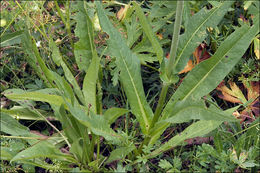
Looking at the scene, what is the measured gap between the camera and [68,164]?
1.85 m

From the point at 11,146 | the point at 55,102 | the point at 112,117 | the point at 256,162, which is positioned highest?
the point at 55,102

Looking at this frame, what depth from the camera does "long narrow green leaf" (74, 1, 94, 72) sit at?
1862mm

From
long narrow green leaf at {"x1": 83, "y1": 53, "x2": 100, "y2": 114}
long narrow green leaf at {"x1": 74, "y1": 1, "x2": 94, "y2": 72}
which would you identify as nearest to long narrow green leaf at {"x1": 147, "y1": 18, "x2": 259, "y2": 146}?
long narrow green leaf at {"x1": 83, "y1": 53, "x2": 100, "y2": 114}

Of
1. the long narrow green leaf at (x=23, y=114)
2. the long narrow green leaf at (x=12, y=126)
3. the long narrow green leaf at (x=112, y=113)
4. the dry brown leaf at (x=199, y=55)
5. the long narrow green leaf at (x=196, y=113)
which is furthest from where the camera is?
the dry brown leaf at (x=199, y=55)

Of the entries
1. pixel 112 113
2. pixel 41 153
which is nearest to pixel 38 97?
pixel 41 153

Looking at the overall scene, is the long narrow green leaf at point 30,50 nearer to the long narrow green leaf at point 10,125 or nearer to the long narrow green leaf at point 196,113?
the long narrow green leaf at point 10,125

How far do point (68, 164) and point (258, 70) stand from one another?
146 centimetres


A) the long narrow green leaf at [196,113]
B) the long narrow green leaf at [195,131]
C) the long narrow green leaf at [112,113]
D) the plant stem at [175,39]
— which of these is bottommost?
the long narrow green leaf at [195,131]

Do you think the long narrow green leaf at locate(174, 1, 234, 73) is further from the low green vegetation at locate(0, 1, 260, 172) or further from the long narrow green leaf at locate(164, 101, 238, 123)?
the long narrow green leaf at locate(164, 101, 238, 123)

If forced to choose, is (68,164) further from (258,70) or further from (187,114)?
(258,70)

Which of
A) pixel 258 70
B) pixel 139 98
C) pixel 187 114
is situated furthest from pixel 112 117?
pixel 258 70

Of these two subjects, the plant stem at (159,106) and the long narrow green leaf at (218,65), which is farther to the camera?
the plant stem at (159,106)

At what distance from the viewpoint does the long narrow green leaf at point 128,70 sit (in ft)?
5.27

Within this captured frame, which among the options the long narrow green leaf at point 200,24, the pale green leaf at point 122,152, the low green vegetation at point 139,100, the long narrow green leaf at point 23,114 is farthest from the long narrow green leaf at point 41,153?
the long narrow green leaf at point 200,24
